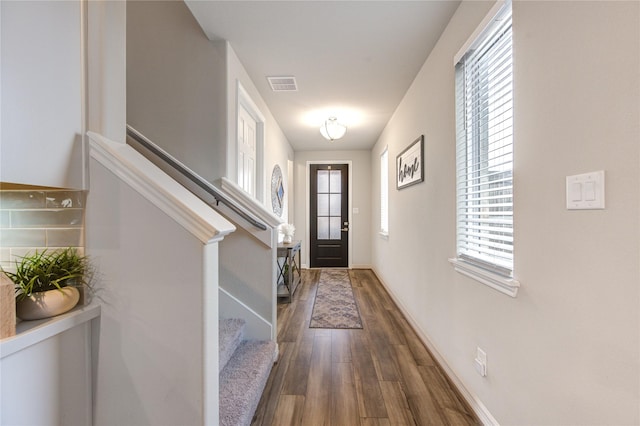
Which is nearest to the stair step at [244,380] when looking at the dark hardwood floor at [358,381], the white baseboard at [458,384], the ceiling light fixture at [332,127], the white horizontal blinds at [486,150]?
the dark hardwood floor at [358,381]

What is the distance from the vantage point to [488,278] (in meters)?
1.52

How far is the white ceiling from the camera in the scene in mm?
1962

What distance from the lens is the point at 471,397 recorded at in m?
1.75

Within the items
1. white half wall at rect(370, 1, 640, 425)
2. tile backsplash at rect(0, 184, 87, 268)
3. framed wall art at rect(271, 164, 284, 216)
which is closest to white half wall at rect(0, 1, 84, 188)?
tile backsplash at rect(0, 184, 87, 268)

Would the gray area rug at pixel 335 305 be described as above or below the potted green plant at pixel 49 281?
below

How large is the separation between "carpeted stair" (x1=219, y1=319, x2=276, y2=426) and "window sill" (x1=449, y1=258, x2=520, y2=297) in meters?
1.42

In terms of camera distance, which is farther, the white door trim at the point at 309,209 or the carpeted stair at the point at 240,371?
the white door trim at the point at 309,209

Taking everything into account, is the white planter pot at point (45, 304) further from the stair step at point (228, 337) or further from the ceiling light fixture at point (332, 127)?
the ceiling light fixture at point (332, 127)

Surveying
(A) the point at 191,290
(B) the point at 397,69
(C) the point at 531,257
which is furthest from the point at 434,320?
(B) the point at 397,69

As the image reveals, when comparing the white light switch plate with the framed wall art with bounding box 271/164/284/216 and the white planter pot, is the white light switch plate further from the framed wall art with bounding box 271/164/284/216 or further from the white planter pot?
the framed wall art with bounding box 271/164/284/216

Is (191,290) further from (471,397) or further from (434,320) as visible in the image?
(434,320)

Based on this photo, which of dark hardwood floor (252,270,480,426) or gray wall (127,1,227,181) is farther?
gray wall (127,1,227,181)

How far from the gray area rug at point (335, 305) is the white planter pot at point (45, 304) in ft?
7.73

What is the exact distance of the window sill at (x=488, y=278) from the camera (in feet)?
4.34
